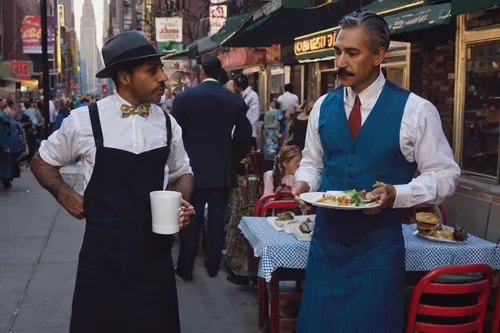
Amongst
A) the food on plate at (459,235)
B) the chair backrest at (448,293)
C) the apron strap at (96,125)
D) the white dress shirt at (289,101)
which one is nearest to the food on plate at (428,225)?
the food on plate at (459,235)

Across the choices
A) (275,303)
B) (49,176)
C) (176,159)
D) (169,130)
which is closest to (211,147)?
(275,303)

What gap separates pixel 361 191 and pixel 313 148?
0.49 meters

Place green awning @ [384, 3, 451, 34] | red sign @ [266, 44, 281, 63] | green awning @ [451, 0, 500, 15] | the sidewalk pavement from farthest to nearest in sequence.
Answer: red sign @ [266, 44, 281, 63] → green awning @ [384, 3, 451, 34] → the sidewalk pavement → green awning @ [451, 0, 500, 15]

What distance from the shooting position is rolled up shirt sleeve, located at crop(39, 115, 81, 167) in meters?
3.12

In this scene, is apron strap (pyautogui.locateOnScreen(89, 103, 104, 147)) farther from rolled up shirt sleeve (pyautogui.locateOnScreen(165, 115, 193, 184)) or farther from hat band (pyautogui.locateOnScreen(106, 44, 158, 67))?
rolled up shirt sleeve (pyautogui.locateOnScreen(165, 115, 193, 184))

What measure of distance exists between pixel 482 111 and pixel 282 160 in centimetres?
233

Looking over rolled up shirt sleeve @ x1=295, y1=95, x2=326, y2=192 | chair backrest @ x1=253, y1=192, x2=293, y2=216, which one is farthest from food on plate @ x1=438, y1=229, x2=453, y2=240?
rolled up shirt sleeve @ x1=295, y1=95, x2=326, y2=192

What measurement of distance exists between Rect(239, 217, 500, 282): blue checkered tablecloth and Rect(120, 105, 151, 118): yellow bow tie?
1.37 m

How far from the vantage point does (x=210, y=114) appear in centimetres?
661

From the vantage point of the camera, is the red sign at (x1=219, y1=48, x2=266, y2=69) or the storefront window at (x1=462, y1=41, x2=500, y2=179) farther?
the red sign at (x1=219, y1=48, x2=266, y2=69)

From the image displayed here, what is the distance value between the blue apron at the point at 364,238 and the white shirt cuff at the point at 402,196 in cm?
11

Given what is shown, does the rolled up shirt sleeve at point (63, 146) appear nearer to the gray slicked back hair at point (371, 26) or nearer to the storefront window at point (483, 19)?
the gray slicked back hair at point (371, 26)

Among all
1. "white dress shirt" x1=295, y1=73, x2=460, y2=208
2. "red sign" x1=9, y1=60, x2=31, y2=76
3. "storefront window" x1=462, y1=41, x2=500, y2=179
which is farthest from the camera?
"red sign" x1=9, y1=60, x2=31, y2=76

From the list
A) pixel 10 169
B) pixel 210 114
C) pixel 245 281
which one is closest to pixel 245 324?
pixel 245 281
